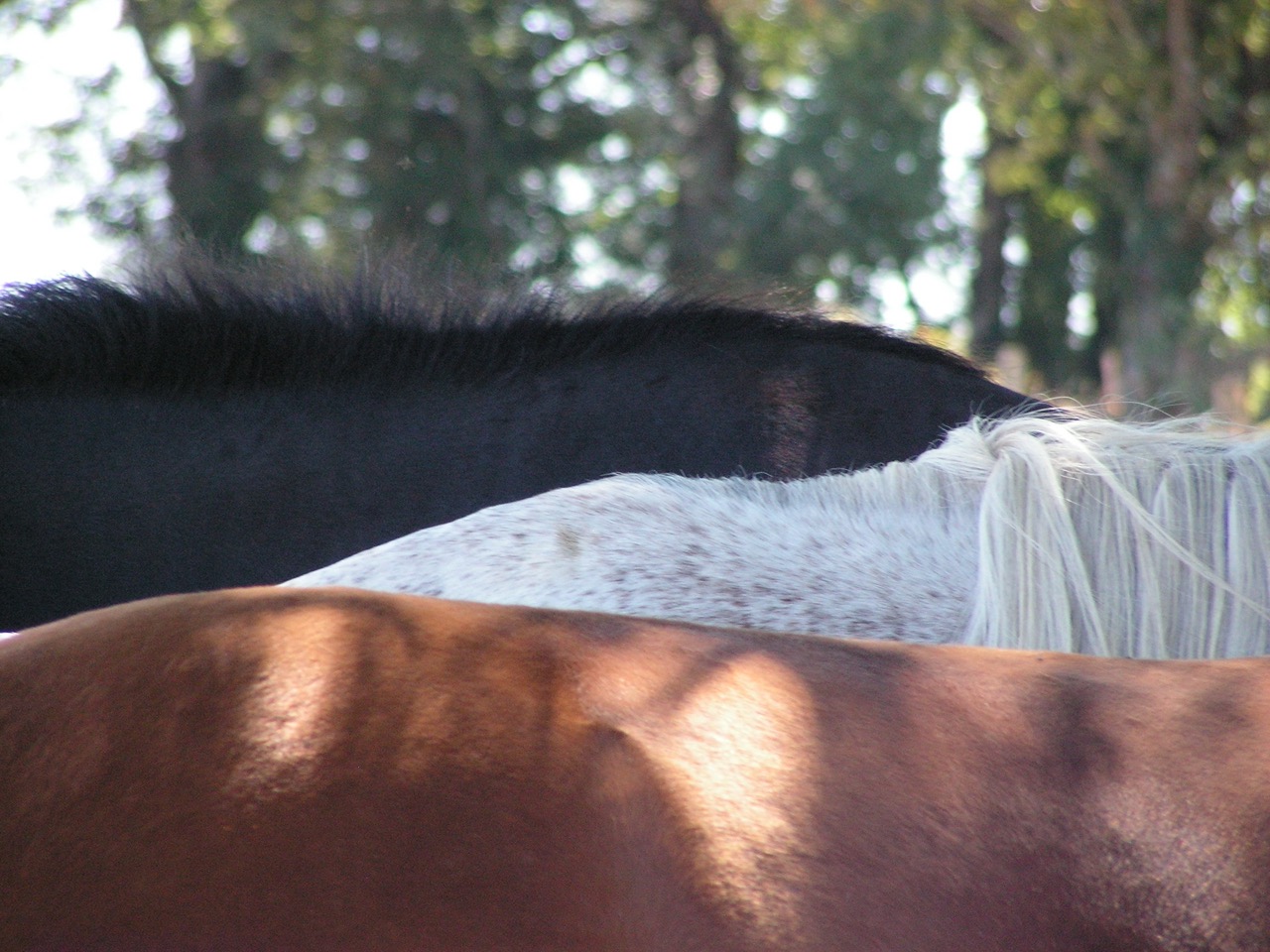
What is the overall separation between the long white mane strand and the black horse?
579 mm

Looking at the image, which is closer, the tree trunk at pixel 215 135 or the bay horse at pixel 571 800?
the bay horse at pixel 571 800

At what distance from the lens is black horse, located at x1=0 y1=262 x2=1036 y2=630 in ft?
7.80

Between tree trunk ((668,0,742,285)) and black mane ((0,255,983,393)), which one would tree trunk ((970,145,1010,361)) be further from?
black mane ((0,255,983,393))

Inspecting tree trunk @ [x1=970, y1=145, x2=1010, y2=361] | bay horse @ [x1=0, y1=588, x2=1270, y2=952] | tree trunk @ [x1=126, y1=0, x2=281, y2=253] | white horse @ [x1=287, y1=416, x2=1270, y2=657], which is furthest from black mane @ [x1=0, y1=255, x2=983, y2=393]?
tree trunk @ [x1=970, y1=145, x2=1010, y2=361]

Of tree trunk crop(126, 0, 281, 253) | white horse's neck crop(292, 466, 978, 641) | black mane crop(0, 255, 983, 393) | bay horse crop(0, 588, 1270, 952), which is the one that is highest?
tree trunk crop(126, 0, 281, 253)

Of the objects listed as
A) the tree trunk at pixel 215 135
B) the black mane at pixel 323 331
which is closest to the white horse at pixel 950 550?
the black mane at pixel 323 331

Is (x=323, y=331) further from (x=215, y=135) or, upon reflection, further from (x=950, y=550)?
(x=215, y=135)

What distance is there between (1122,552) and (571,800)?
0.98 meters

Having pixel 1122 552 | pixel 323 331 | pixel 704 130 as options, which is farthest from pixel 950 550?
pixel 704 130

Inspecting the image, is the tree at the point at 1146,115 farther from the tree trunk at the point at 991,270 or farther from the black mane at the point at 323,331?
the black mane at the point at 323,331

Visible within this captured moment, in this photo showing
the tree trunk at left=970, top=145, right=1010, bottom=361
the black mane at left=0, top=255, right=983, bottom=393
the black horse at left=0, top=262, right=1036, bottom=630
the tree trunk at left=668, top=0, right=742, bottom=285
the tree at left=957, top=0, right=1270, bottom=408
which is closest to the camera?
the black horse at left=0, top=262, right=1036, bottom=630

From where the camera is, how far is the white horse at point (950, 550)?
171 cm

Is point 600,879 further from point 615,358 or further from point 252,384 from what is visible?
point 252,384

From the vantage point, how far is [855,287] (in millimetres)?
16656
